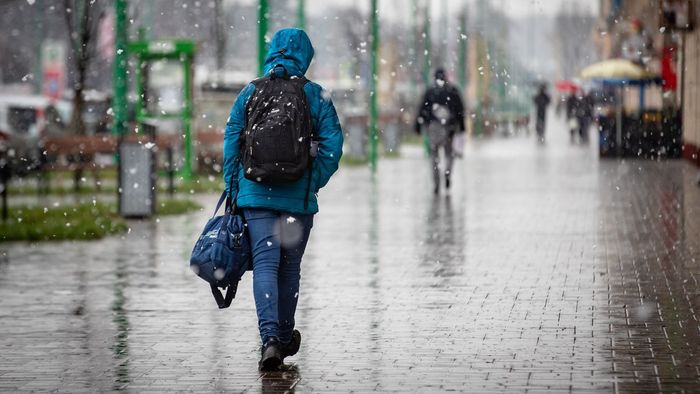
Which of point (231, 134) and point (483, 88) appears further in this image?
point (483, 88)

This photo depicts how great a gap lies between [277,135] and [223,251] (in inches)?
26.3

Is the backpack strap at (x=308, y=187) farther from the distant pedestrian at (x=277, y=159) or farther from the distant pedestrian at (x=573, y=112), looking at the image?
the distant pedestrian at (x=573, y=112)

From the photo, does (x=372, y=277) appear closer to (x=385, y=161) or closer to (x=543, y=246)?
(x=543, y=246)

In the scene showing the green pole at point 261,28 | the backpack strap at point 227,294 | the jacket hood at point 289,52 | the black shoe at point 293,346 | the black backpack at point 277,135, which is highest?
the green pole at point 261,28

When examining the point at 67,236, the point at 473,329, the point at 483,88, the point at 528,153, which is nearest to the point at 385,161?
the point at 528,153

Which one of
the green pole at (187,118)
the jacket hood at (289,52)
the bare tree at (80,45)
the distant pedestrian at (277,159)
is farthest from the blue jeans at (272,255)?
the bare tree at (80,45)

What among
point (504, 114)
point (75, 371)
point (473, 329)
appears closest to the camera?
point (75, 371)

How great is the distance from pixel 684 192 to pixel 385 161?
1511cm

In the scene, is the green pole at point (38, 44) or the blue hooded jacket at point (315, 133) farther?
the green pole at point (38, 44)

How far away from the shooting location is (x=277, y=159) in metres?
8.32

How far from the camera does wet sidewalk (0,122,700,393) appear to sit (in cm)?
823

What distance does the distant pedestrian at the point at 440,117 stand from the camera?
2342 centimetres

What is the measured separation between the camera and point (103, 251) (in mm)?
15602

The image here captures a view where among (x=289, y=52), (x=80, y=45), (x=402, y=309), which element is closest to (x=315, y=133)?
(x=289, y=52)
